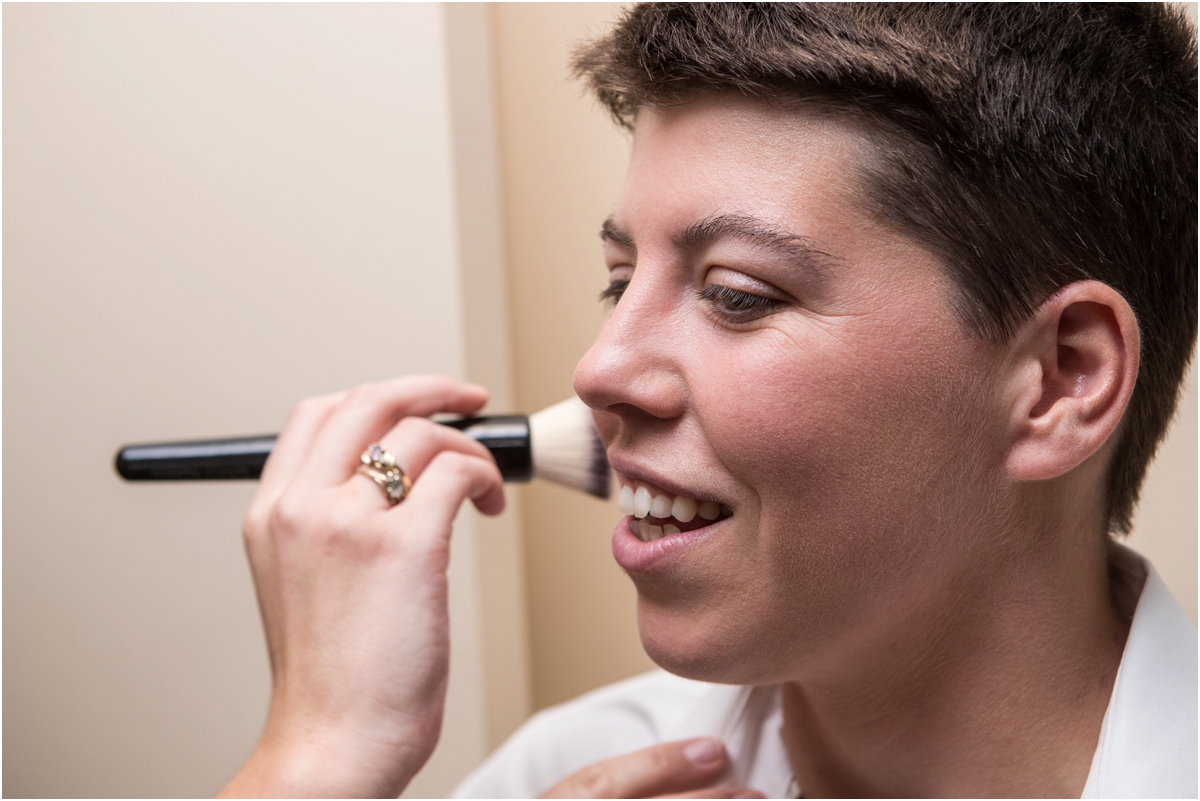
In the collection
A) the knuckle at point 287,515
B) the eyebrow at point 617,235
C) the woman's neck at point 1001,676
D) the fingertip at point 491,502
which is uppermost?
the eyebrow at point 617,235

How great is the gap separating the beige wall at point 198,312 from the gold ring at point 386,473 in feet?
1.34

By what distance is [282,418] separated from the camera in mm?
1422

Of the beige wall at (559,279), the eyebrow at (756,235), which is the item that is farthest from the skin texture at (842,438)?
the beige wall at (559,279)

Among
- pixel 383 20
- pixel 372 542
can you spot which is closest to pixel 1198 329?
pixel 372 542

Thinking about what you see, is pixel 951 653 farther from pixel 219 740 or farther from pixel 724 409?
pixel 219 740

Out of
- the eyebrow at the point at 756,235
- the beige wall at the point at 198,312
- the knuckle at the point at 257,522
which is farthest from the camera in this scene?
the beige wall at the point at 198,312

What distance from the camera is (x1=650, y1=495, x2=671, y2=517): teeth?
717 millimetres

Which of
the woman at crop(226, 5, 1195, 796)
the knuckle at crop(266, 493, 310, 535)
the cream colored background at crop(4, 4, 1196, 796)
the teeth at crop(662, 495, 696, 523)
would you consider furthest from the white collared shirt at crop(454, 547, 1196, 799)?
the knuckle at crop(266, 493, 310, 535)

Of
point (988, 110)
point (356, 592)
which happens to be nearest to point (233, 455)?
point (356, 592)

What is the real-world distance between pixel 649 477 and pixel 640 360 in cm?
8

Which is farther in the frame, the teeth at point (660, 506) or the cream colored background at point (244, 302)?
the cream colored background at point (244, 302)

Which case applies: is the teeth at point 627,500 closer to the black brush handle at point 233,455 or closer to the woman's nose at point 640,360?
the woman's nose at point 640,360

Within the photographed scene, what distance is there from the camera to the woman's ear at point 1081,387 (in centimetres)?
67

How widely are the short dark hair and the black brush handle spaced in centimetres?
40
